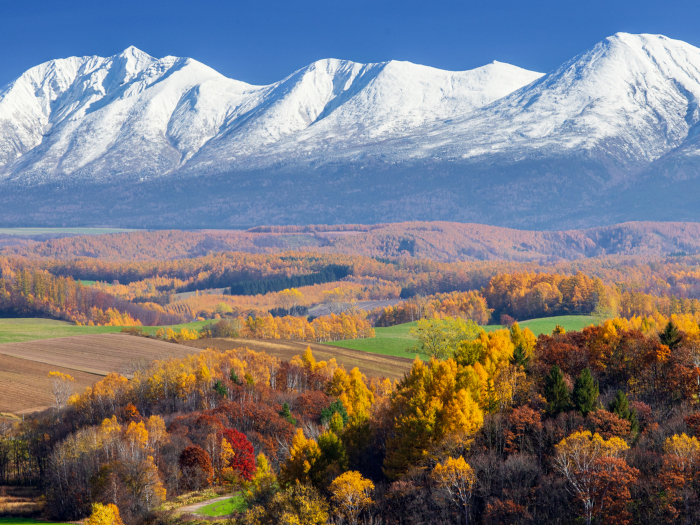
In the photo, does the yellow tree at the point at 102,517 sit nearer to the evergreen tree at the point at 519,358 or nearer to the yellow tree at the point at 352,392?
the yellow tree at the point at 352,392

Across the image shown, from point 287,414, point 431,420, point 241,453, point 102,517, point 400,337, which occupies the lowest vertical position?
point 400,337

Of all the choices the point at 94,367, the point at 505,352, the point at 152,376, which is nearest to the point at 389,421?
the point at 505,352

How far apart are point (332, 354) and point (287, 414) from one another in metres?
36.7

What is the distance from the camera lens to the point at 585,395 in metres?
54.2

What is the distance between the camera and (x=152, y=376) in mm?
Result: 96250

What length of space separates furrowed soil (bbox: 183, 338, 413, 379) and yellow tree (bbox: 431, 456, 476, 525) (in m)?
50.6

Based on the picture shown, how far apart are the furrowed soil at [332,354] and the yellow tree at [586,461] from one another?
2073 inches

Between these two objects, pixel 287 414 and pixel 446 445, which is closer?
pixel 446 445

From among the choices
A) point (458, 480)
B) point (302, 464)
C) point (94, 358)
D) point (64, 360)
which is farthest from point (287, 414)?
point (64, 360)

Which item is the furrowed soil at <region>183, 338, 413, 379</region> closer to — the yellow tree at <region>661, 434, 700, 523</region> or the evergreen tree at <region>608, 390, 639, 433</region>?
the evergreen tree at <region>608, 390, 639, 433</region>

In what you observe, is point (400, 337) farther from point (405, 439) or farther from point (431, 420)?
point (405, 439)

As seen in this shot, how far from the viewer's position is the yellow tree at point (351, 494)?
163 ft

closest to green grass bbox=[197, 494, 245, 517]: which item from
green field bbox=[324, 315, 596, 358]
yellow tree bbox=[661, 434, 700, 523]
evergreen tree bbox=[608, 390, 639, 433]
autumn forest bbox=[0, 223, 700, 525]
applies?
autumn forest bbox=[0, 223, 700, 525]

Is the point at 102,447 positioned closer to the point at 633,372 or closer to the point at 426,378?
the point at 426,378
